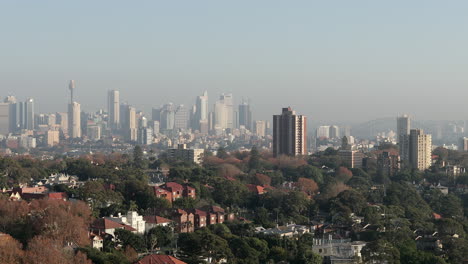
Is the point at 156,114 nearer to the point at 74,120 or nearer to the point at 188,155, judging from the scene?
the point at 74,120

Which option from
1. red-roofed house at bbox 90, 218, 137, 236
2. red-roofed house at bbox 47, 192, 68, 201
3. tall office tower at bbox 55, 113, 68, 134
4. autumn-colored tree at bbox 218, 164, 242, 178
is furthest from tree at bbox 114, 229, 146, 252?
tall office tower at bbox 55, 113, 68, 134

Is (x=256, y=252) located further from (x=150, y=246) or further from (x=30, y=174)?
(x=30, y=174)

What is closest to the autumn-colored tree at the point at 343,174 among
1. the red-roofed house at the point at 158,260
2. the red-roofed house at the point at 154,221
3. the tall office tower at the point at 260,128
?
the red-roofed house at the point at 154,221

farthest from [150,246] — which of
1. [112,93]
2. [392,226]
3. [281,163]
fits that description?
[112,93]

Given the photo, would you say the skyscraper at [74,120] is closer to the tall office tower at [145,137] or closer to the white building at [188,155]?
the tall office tower at [145,137]

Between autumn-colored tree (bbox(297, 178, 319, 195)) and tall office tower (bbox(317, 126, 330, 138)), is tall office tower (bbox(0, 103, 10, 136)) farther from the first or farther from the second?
autumn-colored tree (bbox(297, 178, 319, 195))

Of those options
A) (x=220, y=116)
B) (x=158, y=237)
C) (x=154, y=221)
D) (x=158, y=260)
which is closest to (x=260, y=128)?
(x=220, y=116)

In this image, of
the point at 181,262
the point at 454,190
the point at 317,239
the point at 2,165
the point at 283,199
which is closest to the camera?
the point at 181,262
